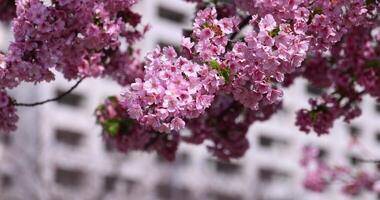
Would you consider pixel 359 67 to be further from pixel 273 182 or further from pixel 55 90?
pixel 273 182

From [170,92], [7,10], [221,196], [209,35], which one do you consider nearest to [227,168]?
[221,196]

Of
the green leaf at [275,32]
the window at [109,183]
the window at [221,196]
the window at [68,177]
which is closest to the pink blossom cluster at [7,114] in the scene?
the green leaf at [275,32]

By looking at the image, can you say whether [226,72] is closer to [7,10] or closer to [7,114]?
[7,114]

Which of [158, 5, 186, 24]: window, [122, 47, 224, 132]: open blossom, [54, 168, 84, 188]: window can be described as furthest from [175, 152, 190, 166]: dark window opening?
[122, 47, 224, 132]: open blossom

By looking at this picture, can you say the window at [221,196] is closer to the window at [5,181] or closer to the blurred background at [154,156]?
the blurred background at [154,156]

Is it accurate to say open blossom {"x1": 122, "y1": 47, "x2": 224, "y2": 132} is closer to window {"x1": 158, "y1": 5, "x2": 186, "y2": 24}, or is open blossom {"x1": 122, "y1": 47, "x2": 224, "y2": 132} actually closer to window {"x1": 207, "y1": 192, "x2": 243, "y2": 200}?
window {"x1": 207, "y1": 192, "x2": 243, "y2": 200}

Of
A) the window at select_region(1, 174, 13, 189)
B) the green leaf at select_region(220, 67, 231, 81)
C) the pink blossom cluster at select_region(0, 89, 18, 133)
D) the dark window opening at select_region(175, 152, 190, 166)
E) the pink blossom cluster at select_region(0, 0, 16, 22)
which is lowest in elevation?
the green leaf at select_region(220, 67, 231, 81)

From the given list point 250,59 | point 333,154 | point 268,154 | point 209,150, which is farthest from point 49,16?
point 333,154
